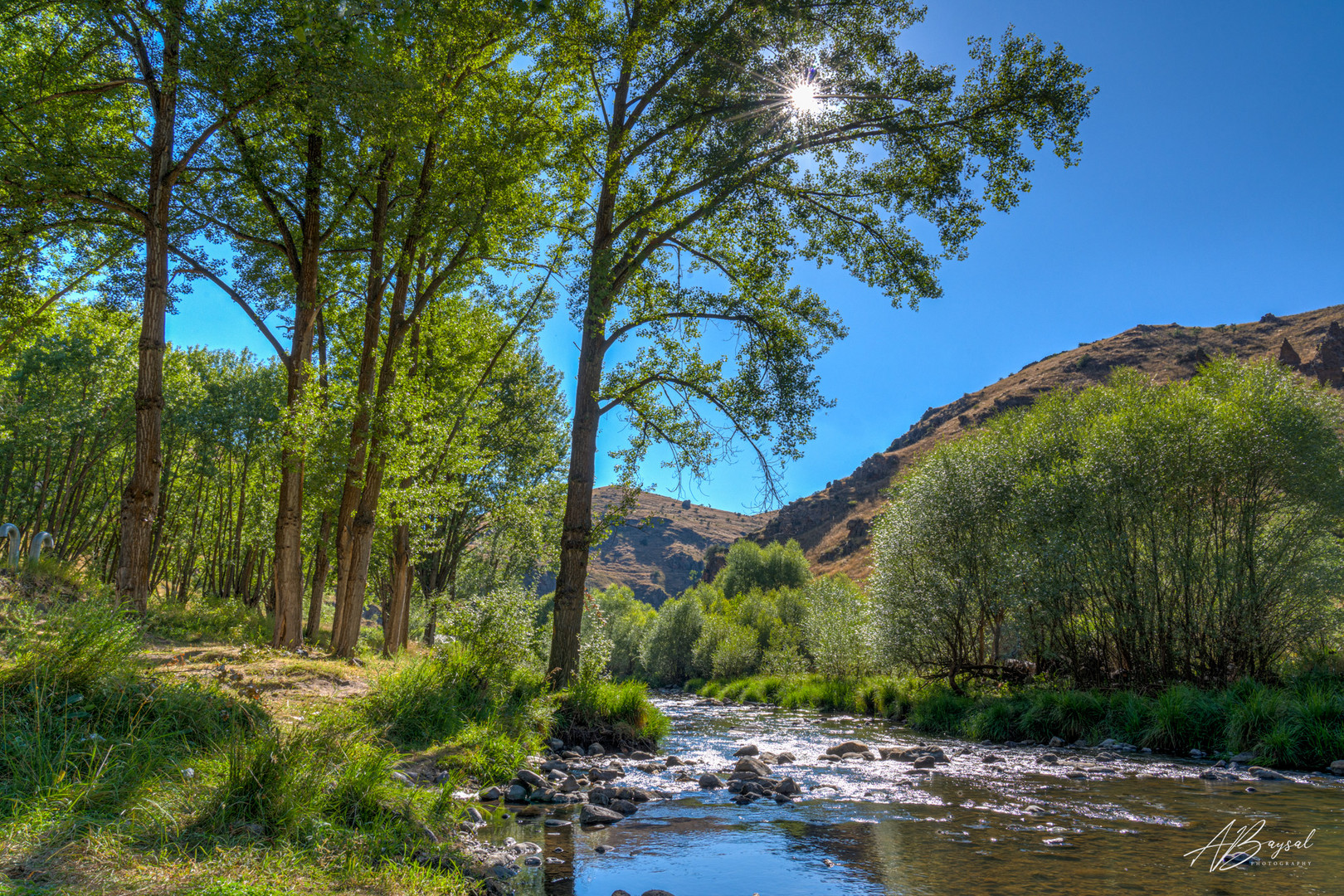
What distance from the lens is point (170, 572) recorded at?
128ft

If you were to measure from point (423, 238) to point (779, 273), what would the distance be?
8636 millimetres

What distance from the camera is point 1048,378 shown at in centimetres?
11625

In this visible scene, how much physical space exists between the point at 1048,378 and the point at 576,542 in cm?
12674

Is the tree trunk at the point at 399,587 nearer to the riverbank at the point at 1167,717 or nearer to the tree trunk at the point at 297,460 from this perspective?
the tree trunk at the point at 297,460

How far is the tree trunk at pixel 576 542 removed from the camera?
13.0m

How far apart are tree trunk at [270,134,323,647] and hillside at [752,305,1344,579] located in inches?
2935

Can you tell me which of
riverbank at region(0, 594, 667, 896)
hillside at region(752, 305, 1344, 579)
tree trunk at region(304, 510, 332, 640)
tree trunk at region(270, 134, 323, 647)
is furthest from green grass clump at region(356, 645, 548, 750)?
hillside at region(752, 305, 1344, 579)

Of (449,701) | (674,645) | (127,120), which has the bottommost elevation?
(674,645)

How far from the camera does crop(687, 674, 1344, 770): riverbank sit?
13.3m

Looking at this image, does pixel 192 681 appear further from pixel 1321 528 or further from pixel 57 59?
pixel 1321 528

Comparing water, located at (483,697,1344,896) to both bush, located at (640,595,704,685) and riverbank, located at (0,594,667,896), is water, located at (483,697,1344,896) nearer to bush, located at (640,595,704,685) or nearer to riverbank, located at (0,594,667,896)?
riverbank, located at (0,594,667,896)

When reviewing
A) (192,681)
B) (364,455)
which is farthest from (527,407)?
(192,681)

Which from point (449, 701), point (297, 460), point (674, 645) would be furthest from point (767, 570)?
point (449, 701)

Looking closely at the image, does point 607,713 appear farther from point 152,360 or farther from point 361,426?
point 152,360
